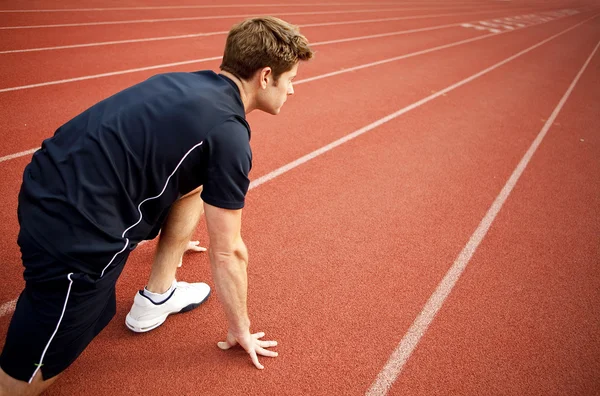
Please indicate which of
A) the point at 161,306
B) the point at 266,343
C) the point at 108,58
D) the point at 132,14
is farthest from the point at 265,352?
the point at 132,14

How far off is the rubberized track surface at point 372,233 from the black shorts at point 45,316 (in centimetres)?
55

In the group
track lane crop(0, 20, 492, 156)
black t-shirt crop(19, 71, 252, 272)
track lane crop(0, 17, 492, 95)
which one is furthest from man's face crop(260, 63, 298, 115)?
track lane crop(0, 17, 492, 95)

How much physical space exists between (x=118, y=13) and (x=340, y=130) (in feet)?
23.6

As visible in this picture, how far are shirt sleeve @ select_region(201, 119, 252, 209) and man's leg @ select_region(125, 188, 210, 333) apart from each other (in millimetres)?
606

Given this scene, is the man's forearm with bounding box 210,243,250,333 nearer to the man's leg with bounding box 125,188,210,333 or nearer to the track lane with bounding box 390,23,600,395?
the man's leg with bounding box 125,188,210,333

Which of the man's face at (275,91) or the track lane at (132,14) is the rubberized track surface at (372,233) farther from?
the man's face at (275,91)

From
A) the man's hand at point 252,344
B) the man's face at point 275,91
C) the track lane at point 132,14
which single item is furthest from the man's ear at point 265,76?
the track lane at point 132,14

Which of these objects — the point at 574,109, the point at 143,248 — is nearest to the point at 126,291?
the point at 143,248

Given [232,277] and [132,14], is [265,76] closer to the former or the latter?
[232,277]

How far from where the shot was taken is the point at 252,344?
2053mm

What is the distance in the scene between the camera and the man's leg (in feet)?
6.90

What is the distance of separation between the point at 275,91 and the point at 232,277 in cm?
85

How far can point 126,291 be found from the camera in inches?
100

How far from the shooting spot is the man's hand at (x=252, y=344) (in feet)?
6.61
